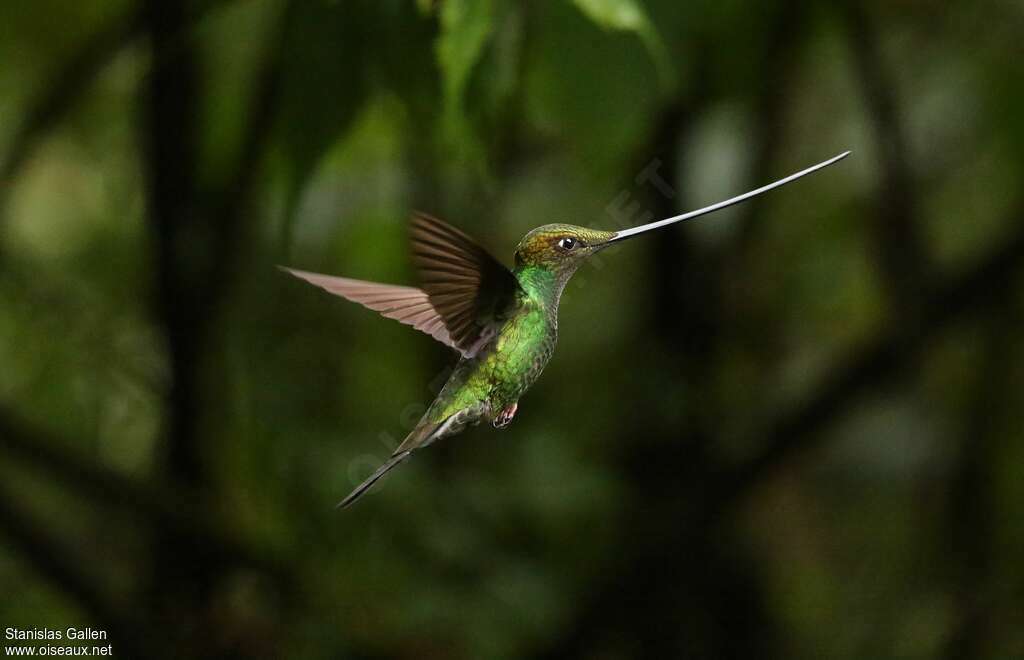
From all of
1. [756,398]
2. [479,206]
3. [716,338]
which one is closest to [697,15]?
[479,206]

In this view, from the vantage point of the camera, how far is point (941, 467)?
2018 millimetres

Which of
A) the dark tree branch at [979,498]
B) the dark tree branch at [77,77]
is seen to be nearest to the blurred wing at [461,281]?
the dark tree branch at [77,77]

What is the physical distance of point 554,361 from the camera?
2.18 metres

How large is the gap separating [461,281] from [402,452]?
0.08 meters

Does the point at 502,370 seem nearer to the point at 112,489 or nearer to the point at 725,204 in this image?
the point at 725,204

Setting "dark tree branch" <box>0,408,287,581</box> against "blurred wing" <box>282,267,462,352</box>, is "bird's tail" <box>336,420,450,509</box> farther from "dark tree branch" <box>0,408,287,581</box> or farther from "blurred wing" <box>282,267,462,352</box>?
"dark tree branch" <box>0,408,287,581</box>

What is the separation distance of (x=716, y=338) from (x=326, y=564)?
2.33ft

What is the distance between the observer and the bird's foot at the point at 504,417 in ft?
1.54

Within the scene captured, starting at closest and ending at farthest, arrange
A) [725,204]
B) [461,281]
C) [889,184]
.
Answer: [725,204]
[461,281]
[889,184]

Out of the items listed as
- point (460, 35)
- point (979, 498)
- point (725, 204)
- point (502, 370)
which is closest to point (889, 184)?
point (979, 498)

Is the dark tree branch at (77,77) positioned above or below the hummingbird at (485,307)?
above

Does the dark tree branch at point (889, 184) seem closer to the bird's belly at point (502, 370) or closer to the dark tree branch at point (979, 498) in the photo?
the dark tree branch at point (979, 498)

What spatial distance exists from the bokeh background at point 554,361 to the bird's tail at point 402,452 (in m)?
0.25

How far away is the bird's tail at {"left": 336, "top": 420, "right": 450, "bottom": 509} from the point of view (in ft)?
1.27
